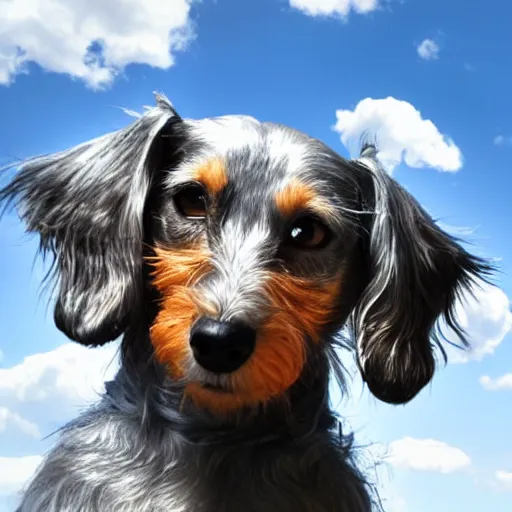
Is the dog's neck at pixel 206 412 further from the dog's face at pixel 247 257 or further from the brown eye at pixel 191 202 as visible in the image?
the brown eye at pixel 191 202

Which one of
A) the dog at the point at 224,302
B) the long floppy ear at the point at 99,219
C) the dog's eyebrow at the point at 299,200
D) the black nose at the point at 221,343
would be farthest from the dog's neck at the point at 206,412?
the dog's eyebrow at the point at 299,200

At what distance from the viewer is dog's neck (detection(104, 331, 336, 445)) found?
3.01 m

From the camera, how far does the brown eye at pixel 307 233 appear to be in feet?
9.73

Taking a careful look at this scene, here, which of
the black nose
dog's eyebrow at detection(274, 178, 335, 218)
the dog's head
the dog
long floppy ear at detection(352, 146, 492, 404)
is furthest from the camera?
long floppy ear at detection(352, 146, 492, 404)

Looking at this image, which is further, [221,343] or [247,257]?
[247,257]

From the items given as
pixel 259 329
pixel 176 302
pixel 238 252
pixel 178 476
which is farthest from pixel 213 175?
pixel 178 476

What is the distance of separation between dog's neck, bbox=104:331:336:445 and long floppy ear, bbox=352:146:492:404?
0.69ft

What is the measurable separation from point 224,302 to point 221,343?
130mm

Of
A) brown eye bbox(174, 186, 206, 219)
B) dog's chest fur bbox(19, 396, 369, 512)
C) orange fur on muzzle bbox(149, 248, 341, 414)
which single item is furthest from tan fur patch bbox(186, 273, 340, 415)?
brown eye bbox(174, 186, 206, 219)

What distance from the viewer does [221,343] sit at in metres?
2.59

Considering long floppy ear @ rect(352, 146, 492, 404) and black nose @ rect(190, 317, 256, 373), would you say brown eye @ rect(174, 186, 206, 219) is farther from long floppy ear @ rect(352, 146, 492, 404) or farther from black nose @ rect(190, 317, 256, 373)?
long floppy ear @ rect(352, 146, 492, 404)

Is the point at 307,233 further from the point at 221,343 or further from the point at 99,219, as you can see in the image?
the point at 99,219

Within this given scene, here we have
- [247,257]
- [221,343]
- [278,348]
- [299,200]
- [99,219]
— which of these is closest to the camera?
[221,343]

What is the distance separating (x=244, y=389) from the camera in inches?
106
